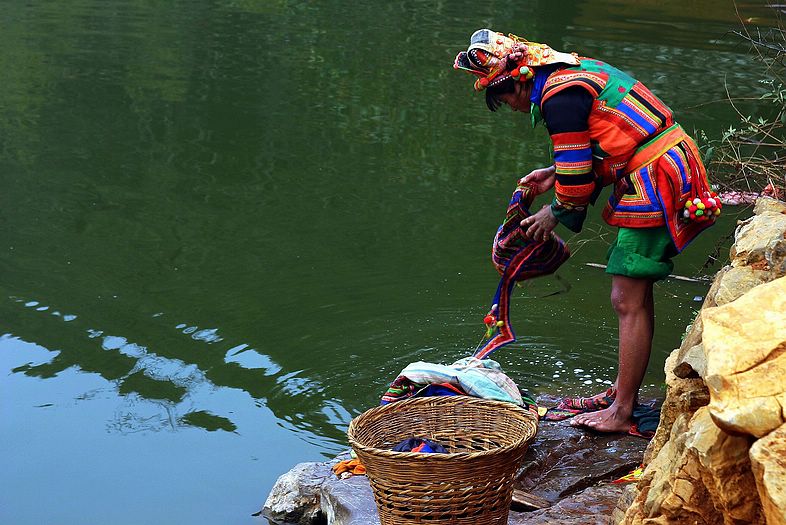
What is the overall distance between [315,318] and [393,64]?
7.72 meters

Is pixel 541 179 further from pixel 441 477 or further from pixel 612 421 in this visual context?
pixel 441 477

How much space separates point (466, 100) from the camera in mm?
10969

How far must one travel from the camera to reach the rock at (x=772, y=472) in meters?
1.83

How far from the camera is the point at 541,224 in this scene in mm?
4012

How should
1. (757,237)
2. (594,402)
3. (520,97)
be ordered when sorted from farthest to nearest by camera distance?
(594,402) → (520,97) → (757,237)

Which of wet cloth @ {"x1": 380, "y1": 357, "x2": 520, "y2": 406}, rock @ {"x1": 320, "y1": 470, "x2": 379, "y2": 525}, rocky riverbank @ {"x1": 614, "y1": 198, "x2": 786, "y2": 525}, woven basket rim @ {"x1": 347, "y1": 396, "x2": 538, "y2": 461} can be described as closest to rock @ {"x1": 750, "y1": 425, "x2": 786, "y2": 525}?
rocky riverbank @ {"x1": 614, "y1": 198, "x2": 786, "y2": 525}

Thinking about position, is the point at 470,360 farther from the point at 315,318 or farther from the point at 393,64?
the point at 393,64

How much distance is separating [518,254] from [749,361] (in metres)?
2.24

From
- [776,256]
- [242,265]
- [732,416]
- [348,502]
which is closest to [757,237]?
[776,256]

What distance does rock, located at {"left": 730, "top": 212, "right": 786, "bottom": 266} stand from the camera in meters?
2.63

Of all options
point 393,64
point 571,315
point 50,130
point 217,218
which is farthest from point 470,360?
point 393,64

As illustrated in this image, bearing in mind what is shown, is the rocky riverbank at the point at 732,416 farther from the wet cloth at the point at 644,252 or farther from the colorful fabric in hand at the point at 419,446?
the wet cloth at the point at 644,252

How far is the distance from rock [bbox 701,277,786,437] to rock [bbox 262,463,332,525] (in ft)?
6.50

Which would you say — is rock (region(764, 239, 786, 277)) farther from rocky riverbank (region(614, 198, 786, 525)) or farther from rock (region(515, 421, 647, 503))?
rock (region(515, 421, 647, 503))
